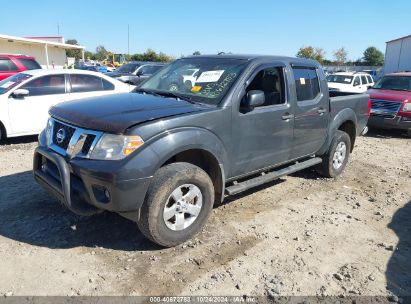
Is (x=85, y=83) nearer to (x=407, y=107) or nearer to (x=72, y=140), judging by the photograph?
(x=72, y=140)

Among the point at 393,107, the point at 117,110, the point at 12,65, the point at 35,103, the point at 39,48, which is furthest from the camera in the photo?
the point at 39,48

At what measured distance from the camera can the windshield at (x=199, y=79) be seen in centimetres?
418

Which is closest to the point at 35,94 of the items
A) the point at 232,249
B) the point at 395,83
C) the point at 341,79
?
the point at 232,249

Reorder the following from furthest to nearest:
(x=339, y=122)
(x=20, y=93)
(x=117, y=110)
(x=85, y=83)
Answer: (x=85, y=83)
(x=20, y=93)
(x=339, y=122)
(x=117, y=110)

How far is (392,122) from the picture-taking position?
Answer: 1051 cm

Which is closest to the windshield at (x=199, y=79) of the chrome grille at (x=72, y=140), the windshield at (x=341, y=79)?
the chrome grille at (x=72, y=140)

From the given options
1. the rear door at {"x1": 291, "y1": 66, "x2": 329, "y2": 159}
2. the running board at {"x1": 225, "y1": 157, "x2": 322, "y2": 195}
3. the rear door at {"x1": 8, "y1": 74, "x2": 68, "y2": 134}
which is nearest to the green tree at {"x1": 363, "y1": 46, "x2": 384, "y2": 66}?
the rear door at {"x1": 8, "y1": 74, "x2": 68, "y2": 134}

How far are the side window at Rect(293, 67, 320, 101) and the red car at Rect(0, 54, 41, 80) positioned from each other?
9526 millimetres

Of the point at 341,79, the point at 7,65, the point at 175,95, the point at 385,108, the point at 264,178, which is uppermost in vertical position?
the point at 7,65

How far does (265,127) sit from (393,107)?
775 cm

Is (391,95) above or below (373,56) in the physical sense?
below

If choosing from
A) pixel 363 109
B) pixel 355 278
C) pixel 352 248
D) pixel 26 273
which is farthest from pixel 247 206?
pixel 363 109

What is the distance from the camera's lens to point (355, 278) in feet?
11.2

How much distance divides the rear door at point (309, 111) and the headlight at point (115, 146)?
7.87ft
